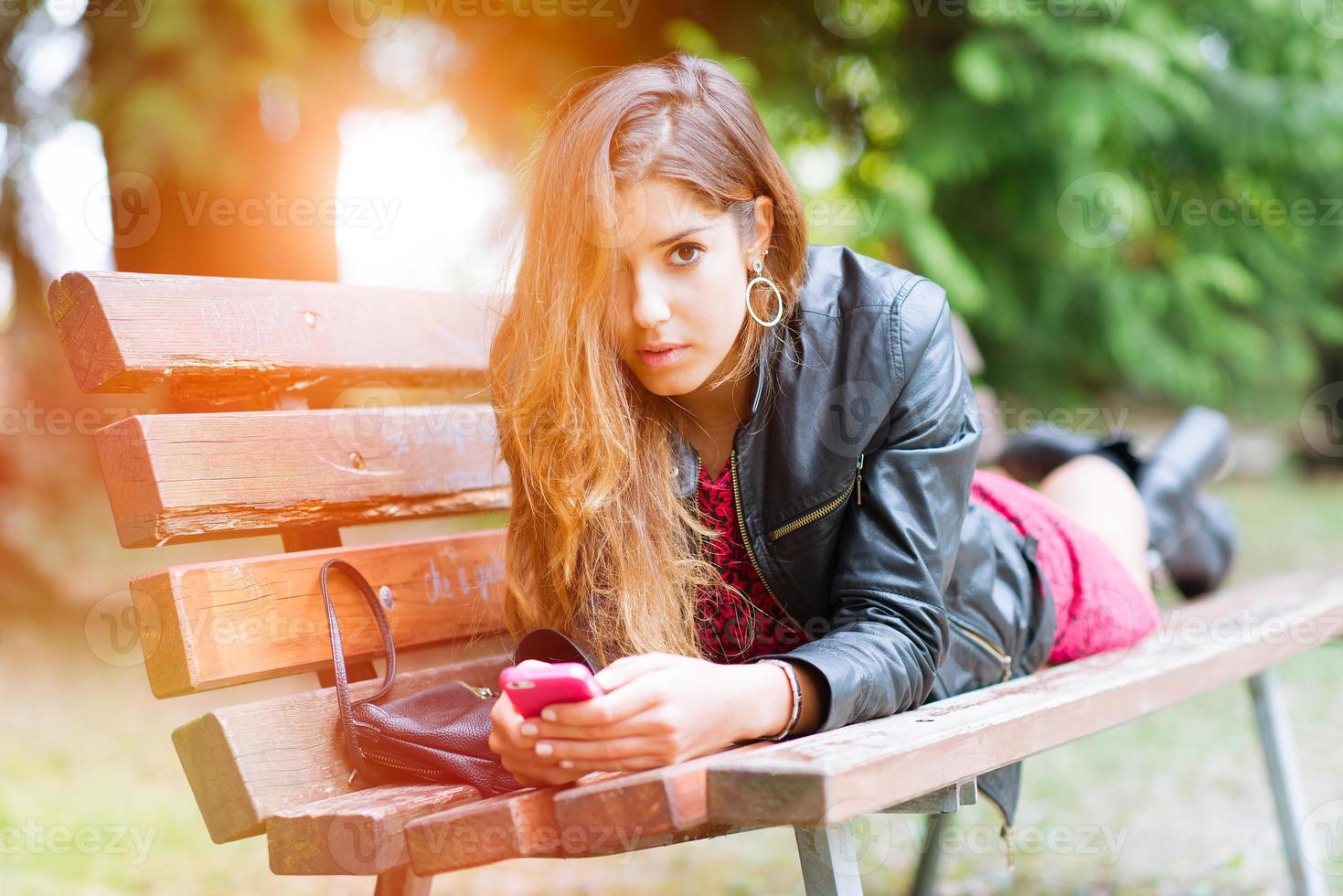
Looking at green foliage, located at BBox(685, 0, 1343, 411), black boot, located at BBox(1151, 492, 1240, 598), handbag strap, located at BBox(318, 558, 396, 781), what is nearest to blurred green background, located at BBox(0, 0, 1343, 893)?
green foliage, located at BBox(685, 0, 1343, 411)

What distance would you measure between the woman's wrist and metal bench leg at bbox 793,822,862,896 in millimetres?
129

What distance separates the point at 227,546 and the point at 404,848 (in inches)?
270

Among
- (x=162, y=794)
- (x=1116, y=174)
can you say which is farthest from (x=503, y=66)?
(x=162, y=794)

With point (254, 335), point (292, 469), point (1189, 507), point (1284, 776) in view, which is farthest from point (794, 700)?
point (1189, 507)

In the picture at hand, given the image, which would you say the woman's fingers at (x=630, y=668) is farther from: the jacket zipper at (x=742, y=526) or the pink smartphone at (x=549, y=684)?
the jacket zipper at (x=742, y=526)

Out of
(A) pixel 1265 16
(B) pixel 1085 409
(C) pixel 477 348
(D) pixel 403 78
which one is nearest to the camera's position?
(C) pixel 477 348

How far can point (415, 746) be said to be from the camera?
161cm

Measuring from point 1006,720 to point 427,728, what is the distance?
762 millimetres

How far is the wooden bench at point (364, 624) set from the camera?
1243 mm

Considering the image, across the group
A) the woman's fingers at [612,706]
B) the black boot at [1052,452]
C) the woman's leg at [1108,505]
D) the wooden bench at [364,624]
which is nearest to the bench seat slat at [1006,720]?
the wooden bench at [364,624]

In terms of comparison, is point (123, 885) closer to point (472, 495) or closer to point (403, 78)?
point (472, 495)

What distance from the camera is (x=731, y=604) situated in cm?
196

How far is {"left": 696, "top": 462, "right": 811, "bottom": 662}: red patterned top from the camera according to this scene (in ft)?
6.29

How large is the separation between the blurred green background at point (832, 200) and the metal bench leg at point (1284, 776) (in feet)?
1.52
